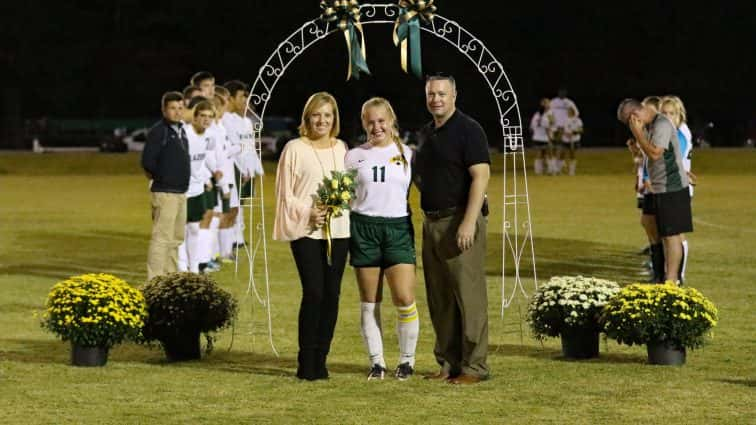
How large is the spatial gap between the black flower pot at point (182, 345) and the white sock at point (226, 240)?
764 centimetres

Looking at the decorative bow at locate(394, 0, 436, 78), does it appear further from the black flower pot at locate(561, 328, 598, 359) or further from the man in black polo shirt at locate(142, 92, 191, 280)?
the man in black polo shirt at locate(142, 92, 191, 280)

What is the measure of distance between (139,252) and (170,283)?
32.9ft

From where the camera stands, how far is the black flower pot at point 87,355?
431 inches

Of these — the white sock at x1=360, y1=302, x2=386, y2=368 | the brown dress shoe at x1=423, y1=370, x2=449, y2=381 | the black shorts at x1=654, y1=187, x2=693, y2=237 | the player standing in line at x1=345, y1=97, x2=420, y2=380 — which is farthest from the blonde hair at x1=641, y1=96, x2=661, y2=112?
the white sock at x1=360, y1=302, x2=386, y2=368

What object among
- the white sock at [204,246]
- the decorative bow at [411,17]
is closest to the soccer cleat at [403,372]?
the decorative bow at [411,17]

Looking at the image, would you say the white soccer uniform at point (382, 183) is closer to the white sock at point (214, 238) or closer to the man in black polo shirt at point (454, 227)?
the man in black polo shirt at point (454, 227)

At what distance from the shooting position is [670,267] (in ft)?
45.9

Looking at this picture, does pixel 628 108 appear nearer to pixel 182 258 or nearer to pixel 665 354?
pixel 665 354

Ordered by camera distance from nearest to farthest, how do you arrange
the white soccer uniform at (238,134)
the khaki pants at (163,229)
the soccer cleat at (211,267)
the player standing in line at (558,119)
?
the khaki pants at (163,229), the soccer cleat at (211,267), the white soccer uniform at (238,134), the player standing in line at (558,119)

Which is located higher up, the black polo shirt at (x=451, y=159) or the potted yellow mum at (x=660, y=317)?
the black polo shirt at (x=451, y=159)

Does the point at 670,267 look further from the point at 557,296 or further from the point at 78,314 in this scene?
the point at 78,314

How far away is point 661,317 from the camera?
10555mm

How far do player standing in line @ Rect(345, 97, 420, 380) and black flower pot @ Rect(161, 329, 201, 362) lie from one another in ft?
5.14

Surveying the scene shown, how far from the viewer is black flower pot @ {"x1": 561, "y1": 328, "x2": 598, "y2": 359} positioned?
11156mm
